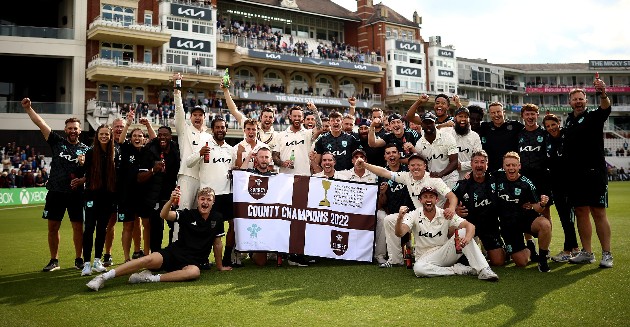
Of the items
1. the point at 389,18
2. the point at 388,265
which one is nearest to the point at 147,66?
the point at 389,18

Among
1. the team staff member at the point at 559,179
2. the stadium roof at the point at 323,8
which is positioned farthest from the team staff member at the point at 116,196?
the stadium roof at the point at 323,8

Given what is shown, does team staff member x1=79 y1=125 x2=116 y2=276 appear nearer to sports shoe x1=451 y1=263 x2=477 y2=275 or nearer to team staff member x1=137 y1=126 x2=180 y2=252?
team staff member x1=137 y1=126 x2=180 y2=252

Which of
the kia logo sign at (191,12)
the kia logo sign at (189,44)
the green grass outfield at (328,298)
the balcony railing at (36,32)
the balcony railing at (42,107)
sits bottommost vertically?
the green grass outfield at (328,298)

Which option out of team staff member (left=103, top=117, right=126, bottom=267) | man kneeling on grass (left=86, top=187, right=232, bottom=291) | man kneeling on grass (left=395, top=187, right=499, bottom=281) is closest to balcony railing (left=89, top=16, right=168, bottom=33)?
team staff member (left=103, top=117, right=126, bottom=267)

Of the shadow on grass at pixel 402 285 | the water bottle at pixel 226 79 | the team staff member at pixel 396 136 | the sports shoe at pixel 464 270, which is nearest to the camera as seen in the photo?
the shadow on grass at pixel 402 285

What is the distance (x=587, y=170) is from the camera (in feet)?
25.3

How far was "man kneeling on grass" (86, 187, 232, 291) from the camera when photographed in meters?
6.79

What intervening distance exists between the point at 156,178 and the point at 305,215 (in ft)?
8.14

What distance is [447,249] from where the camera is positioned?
7.14 m

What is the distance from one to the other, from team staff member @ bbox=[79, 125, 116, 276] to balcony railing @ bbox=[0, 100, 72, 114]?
1165 inches

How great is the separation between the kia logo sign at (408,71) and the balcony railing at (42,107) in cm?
3426

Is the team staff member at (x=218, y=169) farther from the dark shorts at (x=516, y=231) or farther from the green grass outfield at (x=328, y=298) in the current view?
the dark shorts at (x=516, y=231)

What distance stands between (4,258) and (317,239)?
18.4ft

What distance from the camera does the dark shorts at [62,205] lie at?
8203 mm
